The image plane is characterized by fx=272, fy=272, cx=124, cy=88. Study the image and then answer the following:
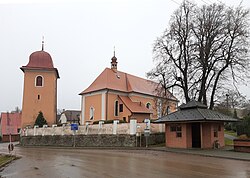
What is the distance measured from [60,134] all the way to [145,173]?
27.2 metres

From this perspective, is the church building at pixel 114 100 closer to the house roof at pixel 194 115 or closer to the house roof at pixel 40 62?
the house roof at pixel 40 62

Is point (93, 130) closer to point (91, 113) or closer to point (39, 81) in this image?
point (91, 113)

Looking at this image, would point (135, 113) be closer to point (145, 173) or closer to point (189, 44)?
point (189, 44)

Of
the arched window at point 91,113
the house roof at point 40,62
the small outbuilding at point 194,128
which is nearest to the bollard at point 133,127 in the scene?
the small outbuilding at point 194,128

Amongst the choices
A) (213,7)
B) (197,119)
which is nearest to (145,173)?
(197,119)

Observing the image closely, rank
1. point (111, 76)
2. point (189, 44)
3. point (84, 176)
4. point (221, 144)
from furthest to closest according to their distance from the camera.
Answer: point (111, 76) → point (189, 44) → point (221, 144) → point (84, 176)

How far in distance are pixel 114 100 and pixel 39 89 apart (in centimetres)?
1555

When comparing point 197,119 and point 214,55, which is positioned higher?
point 214,55

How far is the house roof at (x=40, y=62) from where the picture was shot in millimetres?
48906

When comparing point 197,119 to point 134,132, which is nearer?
point 197,119

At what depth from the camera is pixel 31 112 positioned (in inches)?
1914

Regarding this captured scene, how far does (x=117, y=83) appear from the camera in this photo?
4484 cm

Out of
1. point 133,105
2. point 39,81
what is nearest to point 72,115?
point 39,81

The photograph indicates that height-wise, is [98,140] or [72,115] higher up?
[72,115]
